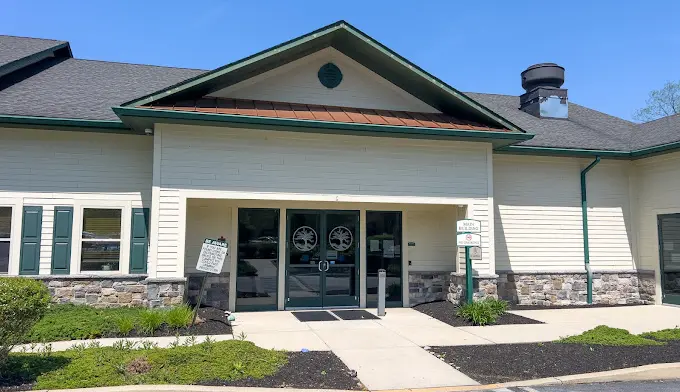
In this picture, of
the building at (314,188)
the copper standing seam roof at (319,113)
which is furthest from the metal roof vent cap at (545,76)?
the copper standing seam roof at (319,113)

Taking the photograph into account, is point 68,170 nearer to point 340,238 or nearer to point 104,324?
point 104,324

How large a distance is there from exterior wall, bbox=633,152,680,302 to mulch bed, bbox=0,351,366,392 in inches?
417

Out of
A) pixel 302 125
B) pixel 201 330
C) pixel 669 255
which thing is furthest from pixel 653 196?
pixel 201 330

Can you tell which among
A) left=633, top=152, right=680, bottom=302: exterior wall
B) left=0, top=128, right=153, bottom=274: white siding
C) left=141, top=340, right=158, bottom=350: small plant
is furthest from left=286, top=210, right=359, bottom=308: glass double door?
left=633, top=152, right=680, bottom=302: exterior wall

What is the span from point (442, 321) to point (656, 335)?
393 cm

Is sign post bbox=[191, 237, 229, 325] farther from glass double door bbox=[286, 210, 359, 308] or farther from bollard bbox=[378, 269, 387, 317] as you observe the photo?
bollard bbox=[378, 269, 387, 317]

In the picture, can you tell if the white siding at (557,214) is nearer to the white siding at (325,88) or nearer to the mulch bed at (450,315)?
the mulch bed at (450,315)

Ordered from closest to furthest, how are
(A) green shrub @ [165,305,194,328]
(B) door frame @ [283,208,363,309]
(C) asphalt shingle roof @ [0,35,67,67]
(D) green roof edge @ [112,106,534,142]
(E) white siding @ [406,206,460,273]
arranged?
1. (A) green shrub @ [165,305,194,328]
2. (D) green roof edge @ [112,106,534,142]
3. (B) door frame @ [283,208,363,309]
4. (E) white siding @ [406,206,460,273]
5. (C) asphalt shingle roof @ [0,35,67,67]

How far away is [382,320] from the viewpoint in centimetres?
1093

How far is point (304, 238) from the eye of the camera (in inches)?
486

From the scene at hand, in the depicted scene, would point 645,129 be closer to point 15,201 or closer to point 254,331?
point 254,331

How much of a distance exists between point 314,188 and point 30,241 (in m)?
6.16

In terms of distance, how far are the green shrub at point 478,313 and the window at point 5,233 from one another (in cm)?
979

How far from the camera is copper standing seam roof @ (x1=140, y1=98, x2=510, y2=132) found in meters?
10.6
